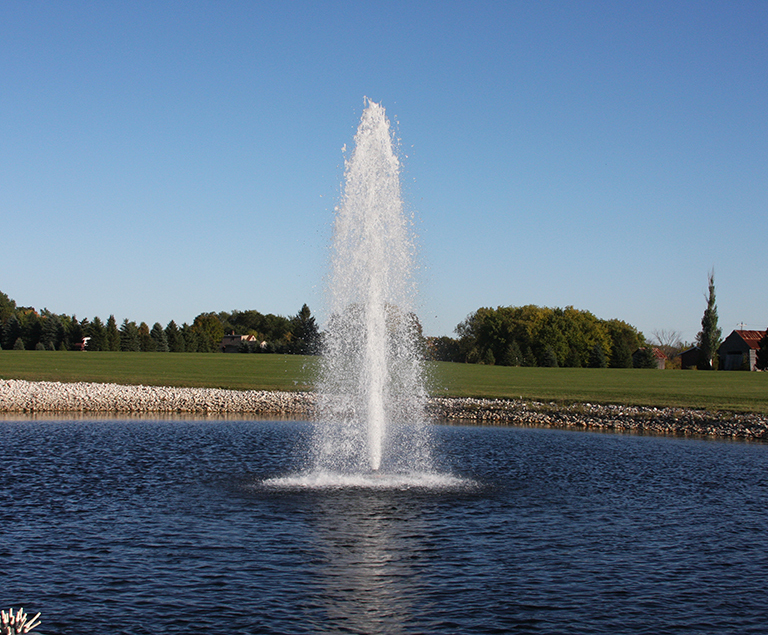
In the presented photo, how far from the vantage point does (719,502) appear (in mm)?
17453

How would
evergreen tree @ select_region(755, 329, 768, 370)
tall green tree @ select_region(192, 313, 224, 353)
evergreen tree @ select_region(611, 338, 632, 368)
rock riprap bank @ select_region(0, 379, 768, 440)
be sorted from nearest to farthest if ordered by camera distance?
rock riprap bank @ select_region(0, 379, 768, 440), evergreen tree @ select_region(755, 329, 768, 370), evergreen tree @ select_region(611, 338, 632, 368), tall green tree @ select_region(192, 313, 224, 353)

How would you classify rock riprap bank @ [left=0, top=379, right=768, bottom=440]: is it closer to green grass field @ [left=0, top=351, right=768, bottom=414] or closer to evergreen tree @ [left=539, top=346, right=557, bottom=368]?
green grass field @ [left=0, top=351, right=768, bottom=414]

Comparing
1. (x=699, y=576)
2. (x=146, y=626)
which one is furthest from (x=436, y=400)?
(x=146, y=626)

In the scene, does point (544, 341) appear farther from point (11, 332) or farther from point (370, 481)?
point (370, 481)

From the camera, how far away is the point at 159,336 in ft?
390

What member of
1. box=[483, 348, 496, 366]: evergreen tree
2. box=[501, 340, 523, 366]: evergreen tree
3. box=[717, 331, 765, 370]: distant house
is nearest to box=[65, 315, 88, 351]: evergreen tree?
box=[483, 348, 496, 366]: evergreen tree

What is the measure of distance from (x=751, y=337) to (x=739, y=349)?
278 centimetres

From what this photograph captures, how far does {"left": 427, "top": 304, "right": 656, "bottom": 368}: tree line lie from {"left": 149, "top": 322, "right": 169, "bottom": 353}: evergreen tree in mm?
44604

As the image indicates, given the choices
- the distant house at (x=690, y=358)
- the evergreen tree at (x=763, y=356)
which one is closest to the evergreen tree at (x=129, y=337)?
the evergreen tree at (x=763, y=356)

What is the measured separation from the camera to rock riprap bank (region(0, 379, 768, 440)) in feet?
113

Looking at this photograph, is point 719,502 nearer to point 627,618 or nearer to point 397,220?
point 627,618

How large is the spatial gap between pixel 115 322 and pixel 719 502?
105227 millimetres

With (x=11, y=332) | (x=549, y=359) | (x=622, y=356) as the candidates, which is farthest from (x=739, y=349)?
(x=11, y=332)

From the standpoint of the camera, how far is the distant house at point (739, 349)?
107 meters
